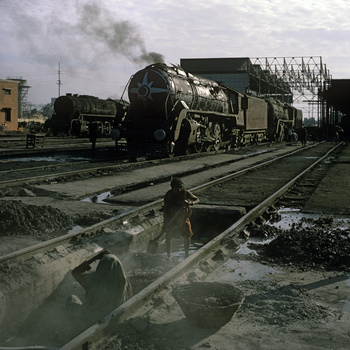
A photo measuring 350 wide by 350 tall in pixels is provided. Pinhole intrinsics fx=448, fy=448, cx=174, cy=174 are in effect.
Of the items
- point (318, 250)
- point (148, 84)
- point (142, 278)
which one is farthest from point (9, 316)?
point (148, 84)

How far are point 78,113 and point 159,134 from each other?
1708cm

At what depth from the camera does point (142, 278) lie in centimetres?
564

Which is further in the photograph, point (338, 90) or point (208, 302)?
point (338, 90)

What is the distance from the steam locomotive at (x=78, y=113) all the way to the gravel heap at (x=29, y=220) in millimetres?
24738

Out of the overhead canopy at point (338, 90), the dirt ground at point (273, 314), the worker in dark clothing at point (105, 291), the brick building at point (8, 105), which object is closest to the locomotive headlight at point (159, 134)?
the dirt ground at point (273, 314)

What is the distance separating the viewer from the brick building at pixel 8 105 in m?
43.5

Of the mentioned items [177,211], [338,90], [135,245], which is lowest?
[135,245]

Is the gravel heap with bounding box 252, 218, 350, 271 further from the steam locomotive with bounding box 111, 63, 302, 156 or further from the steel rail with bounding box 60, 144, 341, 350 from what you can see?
the steam locomotive with bounding box 111, 63, 302, 156

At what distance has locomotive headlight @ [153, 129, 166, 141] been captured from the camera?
59.6 feet

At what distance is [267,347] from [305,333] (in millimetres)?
442

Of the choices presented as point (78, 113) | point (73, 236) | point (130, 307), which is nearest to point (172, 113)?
point (73, 236)

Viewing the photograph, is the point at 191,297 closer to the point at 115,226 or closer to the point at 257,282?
the point at 257,282

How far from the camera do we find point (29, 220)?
7324mm

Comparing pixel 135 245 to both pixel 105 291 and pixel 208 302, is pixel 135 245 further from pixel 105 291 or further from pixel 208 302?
pixel 208 302
